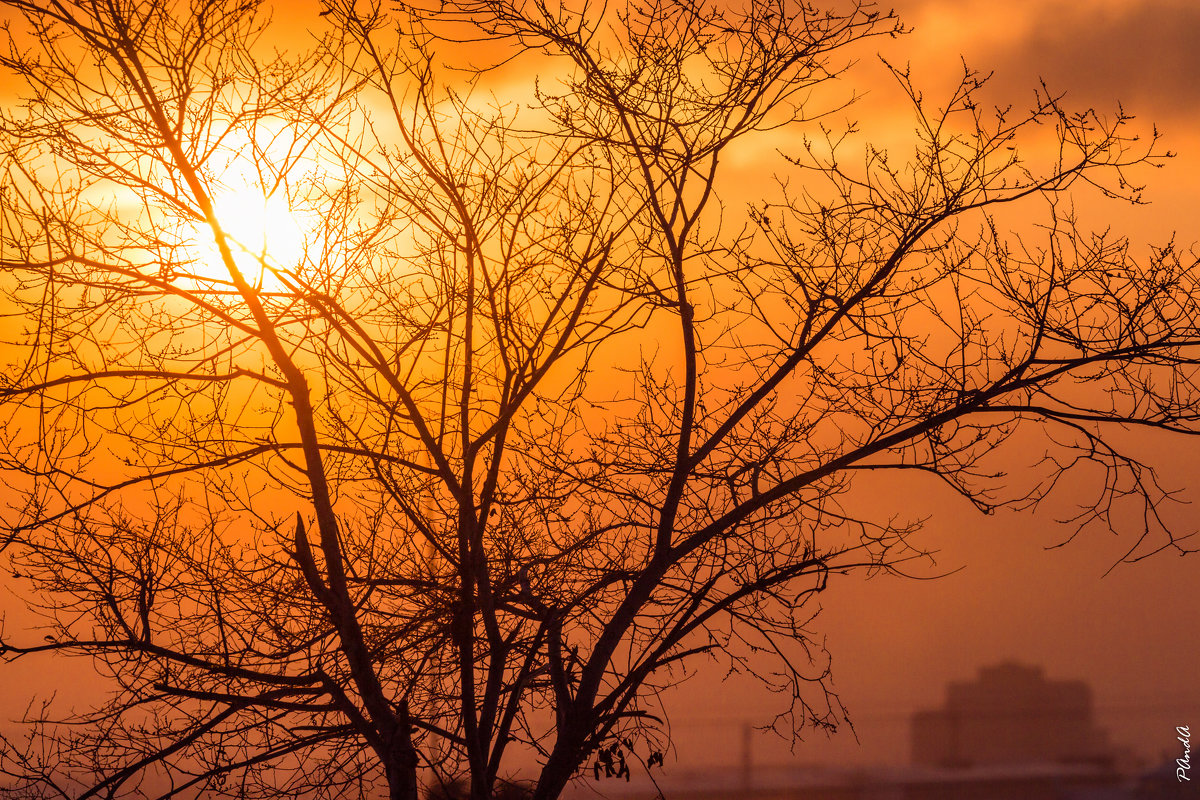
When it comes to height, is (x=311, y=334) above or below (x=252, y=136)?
below

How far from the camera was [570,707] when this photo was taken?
6.99 metres

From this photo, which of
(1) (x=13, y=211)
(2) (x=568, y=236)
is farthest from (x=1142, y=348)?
(1) (x=13, y=211)

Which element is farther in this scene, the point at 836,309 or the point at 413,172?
the point at 413,172

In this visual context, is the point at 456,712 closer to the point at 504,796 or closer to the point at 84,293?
the point at 504,796

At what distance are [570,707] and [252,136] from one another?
14.4 ft

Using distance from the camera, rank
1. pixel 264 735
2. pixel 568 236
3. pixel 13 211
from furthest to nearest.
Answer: pixel 568 236, pixel 264 735, pixel 13 211

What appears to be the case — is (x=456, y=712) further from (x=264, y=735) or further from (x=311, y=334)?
(x=311, y=334)

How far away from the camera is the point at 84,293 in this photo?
629cm

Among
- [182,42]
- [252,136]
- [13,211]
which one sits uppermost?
[182,42]

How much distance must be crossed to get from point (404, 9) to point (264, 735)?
4.92m

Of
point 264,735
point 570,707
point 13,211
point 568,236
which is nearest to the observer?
point 13,211

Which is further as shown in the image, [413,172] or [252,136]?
[413,172]

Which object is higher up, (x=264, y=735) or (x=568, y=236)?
(x=568, y=236)

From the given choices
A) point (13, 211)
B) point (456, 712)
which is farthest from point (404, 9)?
point (456, 712)
